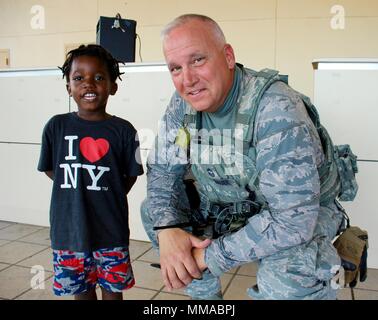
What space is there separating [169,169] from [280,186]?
1.48ft

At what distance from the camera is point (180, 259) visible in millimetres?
1015

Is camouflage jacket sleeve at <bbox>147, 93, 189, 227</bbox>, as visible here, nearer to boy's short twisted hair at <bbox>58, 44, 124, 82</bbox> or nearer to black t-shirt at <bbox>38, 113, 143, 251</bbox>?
black t-shirt at <bbox>38, 113, 143, 251</bbox>

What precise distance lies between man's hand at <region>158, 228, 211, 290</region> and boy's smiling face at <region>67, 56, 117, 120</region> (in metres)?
0.57

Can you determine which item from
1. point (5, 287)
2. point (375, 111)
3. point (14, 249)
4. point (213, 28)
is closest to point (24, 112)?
point (14, 249)

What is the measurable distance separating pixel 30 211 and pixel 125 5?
239 centimetres

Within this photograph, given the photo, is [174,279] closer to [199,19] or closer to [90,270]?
A: [90,270]

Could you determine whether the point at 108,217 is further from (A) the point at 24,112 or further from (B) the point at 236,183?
(A) the point at 24,112

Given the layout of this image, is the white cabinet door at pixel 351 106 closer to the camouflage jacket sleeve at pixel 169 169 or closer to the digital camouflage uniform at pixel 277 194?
the digital camouflage uniform at pixel 277 194

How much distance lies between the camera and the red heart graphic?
1332mm

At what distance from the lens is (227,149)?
42.8 inches

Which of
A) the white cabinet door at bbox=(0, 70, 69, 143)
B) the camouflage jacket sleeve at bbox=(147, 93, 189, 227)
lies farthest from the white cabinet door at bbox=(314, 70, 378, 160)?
the white cabinet door at bbox=(0, 70, 69, 143)

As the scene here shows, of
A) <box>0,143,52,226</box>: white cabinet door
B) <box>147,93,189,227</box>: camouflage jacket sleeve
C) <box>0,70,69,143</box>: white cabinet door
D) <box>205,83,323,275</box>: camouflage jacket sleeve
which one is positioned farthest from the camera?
A: <box>0,143,52,226</box>: white cabinet door

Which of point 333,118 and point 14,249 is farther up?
point 333,118
